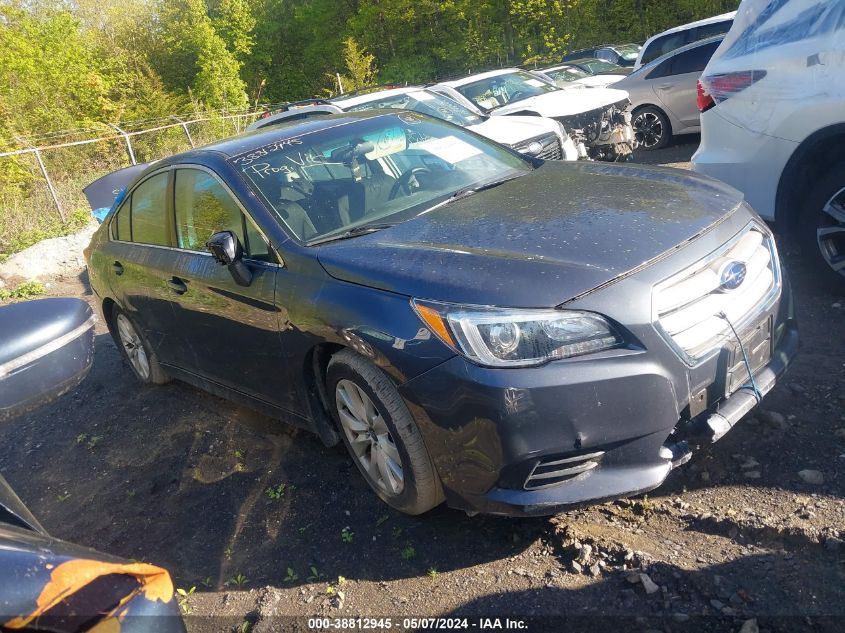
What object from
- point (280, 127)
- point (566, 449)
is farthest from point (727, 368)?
point (280, 127)

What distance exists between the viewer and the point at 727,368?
2.86 m

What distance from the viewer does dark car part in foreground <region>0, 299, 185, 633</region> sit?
1.43 meters

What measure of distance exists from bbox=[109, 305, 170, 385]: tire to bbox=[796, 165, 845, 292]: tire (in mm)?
4327

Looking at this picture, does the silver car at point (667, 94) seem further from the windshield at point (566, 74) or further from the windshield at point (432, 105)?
the windshield at point (566, 74)

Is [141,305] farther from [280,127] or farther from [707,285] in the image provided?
[707,285]

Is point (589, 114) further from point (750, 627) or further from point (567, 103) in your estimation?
point (750, 627)

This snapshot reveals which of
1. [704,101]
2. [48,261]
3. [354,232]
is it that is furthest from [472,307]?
[48,261]

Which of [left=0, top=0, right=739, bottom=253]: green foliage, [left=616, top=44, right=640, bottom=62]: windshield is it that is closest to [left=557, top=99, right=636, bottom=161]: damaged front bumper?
[left=0, top=0, right=739, bottom=253]: green foliage

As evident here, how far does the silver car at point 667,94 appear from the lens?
35.3ft

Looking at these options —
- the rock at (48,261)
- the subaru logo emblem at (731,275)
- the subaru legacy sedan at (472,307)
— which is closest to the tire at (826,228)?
the subaru legacy sedan at (472,307)

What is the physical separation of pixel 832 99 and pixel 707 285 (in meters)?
2.08

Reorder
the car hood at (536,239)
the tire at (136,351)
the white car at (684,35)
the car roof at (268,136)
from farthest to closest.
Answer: the white car at (684,35)
the tire at (136,351)
the car roof at (268,136)
the car hood at (536,239)

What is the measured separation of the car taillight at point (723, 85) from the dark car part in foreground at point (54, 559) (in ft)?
14.0

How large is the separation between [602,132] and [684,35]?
14.9 ft
